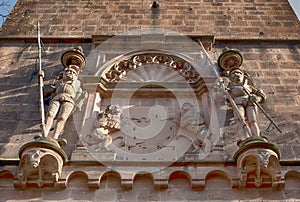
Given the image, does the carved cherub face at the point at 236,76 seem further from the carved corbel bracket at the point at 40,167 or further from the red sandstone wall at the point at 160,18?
the carved corbel bracket at the point at 40,167

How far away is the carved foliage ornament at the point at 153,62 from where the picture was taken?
9484 mm

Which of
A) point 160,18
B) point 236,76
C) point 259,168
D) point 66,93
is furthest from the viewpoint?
point 160,18

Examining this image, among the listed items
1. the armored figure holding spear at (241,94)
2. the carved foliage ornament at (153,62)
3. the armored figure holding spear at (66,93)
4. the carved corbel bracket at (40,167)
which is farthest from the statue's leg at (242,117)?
the carved corbel bracket at (40,167)

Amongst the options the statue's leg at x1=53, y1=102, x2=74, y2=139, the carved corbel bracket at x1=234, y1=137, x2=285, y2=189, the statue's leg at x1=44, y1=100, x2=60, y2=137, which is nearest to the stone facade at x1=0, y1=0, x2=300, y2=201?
the carved corbel bracket at x1=234, y1=137, x2=285, y2=189

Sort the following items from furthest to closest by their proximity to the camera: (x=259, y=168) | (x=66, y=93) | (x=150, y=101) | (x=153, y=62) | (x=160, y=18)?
(x=160, y=18)
(x=153, y=62)
(x=150, y=101)
(x=66, y=93)
(x=259, y=168)

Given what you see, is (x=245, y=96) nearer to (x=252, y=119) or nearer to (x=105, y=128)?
(x=252, y=119)

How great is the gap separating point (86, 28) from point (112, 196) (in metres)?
6.08

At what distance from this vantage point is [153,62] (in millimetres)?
9938

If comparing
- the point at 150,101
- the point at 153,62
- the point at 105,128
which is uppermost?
the point at 153,62

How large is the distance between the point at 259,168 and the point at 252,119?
4.80 ft

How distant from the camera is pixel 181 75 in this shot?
9586 millimetres

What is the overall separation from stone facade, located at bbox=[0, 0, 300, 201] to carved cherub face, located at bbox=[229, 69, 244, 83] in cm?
38

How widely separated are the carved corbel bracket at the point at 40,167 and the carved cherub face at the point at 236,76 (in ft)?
11.7

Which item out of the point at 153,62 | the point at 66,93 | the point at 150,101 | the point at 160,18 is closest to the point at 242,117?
the point at 150,101
